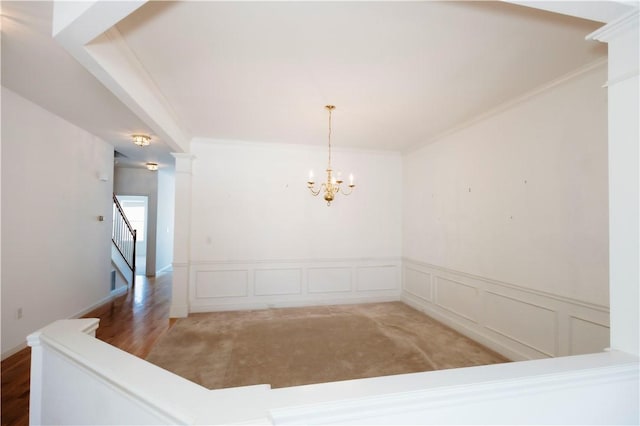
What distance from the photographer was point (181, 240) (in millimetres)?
4379

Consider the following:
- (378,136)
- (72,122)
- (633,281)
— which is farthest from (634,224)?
(72,122)

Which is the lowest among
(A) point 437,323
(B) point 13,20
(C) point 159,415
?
(A) point 437,323

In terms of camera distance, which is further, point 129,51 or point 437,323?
point 437,323

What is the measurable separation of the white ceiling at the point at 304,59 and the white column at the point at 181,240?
32.9 inches

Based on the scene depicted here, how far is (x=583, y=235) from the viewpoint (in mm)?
2416

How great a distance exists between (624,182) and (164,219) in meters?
9.28

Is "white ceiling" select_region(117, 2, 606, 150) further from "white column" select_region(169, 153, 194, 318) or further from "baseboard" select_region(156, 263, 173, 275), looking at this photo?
"baseboard" select_region(156, 263, 173, 275)

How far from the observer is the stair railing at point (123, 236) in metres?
6.09

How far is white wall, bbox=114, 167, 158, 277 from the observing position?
7215 mm

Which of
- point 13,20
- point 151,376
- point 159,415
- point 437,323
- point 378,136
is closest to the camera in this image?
point 159,415

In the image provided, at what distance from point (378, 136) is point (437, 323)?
2968 mm

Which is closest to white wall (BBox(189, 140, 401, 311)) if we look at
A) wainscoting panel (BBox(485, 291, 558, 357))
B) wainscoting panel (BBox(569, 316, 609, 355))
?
wainscoting panel (BBox(485, 291, 558, 357))

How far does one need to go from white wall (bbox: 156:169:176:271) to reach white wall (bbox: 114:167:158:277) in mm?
374

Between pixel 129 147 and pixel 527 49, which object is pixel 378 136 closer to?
pixel 527 49
